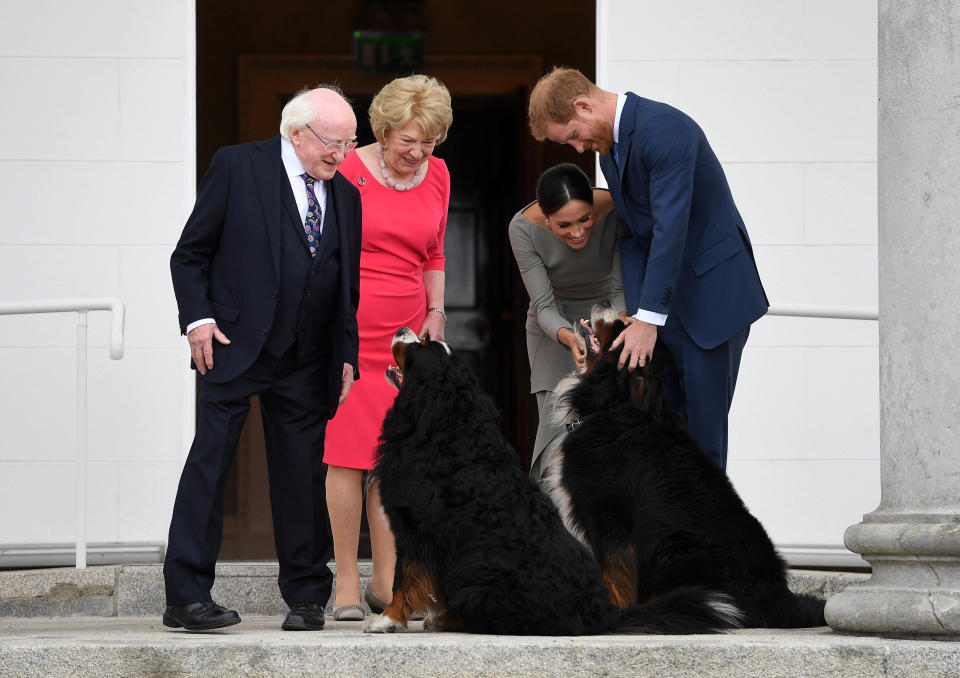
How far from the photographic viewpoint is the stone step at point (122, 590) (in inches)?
175

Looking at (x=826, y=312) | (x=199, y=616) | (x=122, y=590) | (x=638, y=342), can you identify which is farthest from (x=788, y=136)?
(x=199, y=616)

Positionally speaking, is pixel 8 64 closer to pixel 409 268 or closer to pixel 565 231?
pixel 409 268

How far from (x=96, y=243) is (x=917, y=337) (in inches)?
138

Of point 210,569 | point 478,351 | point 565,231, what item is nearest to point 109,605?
point 210,569

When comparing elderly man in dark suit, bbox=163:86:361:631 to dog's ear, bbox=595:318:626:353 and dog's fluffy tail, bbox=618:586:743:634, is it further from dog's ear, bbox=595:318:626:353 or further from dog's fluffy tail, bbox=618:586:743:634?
dog's fluffy tail, bbox=618:586:743:634

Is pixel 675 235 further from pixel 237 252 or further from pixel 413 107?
pixel 237 252

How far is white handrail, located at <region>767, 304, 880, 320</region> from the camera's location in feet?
16.3

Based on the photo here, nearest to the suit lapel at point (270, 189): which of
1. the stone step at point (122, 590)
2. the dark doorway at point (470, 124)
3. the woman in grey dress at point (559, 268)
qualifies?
the woman in grey dress at point (559, 268)

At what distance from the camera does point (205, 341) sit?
3.40 metres

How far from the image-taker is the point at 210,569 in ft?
11.1

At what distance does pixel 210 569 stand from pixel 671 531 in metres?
1.27

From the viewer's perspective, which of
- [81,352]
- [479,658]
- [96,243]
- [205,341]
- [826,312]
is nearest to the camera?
[479,658]

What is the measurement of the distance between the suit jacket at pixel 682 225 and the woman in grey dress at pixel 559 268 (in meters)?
0.22

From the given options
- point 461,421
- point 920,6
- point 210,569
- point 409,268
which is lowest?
point 210,569
